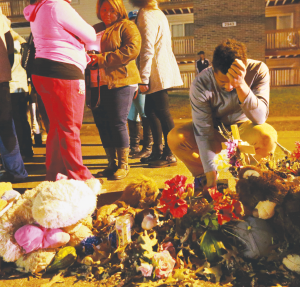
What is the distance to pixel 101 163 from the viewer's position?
3959mm

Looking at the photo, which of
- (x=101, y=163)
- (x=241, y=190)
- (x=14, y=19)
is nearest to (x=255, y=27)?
(x=14, y=19)

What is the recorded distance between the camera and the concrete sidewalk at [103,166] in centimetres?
Answer: 311

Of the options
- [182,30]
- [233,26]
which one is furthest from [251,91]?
[182,30]

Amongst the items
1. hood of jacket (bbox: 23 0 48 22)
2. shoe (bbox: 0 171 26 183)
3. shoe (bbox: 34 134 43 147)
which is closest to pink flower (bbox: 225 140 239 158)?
hood of jacket (bbox: 23 0 48 22)

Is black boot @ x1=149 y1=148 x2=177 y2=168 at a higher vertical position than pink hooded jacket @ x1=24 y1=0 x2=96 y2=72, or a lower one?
lower

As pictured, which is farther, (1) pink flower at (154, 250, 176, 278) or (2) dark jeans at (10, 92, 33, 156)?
(2) dark jeans at (10, 92, 33, 156)

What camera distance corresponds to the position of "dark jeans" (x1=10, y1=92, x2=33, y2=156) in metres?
3.79

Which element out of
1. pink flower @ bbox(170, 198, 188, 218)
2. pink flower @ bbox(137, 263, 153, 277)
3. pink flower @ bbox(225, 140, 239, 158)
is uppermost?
pink flower @ bbox(225, 140, 239, 158)

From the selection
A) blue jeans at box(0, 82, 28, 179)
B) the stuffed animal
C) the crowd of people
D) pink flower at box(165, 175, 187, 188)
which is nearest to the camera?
the stuffed animal

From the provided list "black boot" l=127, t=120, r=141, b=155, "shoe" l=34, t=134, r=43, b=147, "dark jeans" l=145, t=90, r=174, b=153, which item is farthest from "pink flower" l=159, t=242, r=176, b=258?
"shoe" l=34, t=134, r=43, b=147

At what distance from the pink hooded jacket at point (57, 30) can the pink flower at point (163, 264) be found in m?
1.59

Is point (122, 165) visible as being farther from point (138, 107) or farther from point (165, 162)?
point (138, 107)

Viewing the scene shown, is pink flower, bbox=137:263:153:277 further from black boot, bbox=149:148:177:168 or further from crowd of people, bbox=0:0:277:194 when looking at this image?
black boot, bbox=149:148:177:168

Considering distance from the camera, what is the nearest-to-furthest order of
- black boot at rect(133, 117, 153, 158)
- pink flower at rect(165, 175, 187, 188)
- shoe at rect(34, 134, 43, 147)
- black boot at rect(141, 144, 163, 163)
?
pink flower at rect(165, 175, 187, 188), black boot at rect(141, 144, 163, 163), black boot at rect(133, 117, 153, 158), shoe at rect(34, 134, 43, 147)
